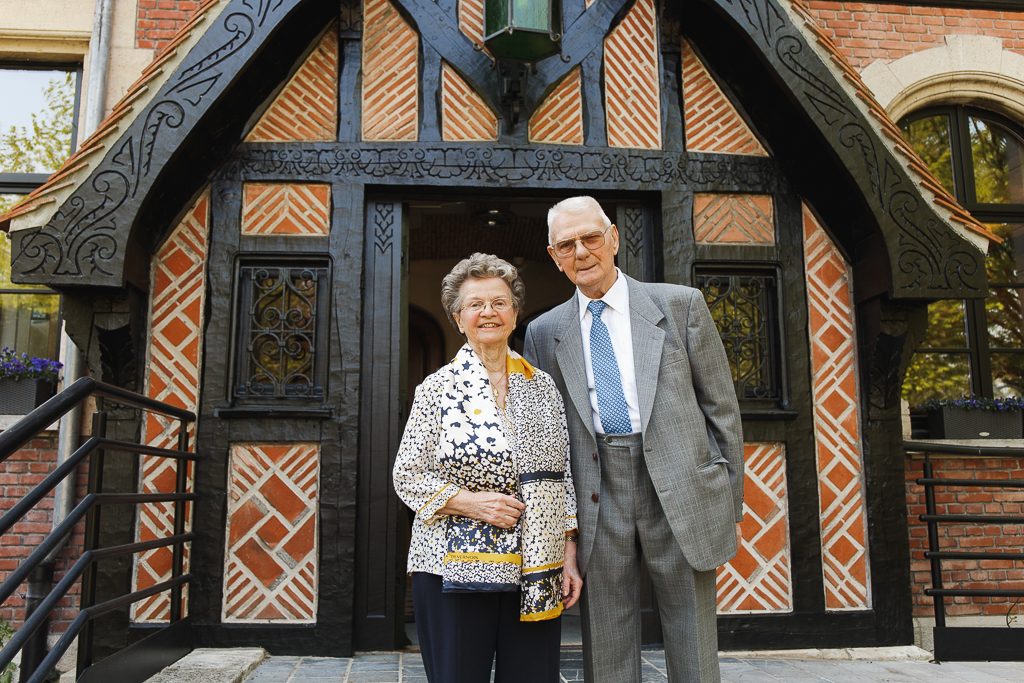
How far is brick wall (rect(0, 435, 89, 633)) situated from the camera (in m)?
4.49

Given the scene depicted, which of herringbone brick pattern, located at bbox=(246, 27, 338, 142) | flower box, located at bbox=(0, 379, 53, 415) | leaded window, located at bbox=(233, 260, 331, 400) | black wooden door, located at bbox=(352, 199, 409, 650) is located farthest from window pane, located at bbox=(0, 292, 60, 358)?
black wooden door, located at bbox=(352, 199, 409, 650)

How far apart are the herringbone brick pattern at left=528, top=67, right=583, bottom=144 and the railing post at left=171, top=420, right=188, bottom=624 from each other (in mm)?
2785

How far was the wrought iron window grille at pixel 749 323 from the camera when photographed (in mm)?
4547

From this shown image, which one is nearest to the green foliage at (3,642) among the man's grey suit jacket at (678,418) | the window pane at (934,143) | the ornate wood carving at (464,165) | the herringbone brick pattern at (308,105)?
the ornate wood carving at (464,165)

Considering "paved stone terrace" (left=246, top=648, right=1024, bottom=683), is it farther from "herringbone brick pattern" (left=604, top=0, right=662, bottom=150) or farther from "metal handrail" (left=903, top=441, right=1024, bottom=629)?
"herringbone brick pattern" (left=604, top=0, right=662, bottom=150)

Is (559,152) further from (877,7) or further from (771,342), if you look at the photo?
(877,7)

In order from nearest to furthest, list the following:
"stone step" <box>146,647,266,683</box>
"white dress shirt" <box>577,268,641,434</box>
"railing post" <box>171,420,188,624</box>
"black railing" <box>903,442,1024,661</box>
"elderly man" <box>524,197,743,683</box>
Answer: "elderly man" <box>524,197,743,683</box>, "white dress shirt" <box>577,268,641,434</box>, "stone step" <box>146,647,266,683</box>, "railing post" <box>171,420,188,624</box>, "black railing" <box>903,442,1024,661</box>

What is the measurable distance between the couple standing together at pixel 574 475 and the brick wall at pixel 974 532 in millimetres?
3075

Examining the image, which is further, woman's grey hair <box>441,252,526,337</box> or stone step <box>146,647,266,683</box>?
stone step <box>146,647,266,683</box>

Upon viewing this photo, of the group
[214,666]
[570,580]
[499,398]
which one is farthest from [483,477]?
[214,666]

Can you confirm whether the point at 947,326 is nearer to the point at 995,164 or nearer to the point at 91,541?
the point at 995,164

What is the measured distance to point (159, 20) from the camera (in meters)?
4.97

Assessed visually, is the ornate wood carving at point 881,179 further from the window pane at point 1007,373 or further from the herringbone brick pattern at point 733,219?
the window pane at point 1007,373

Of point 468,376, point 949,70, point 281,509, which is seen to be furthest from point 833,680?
point 949,70
